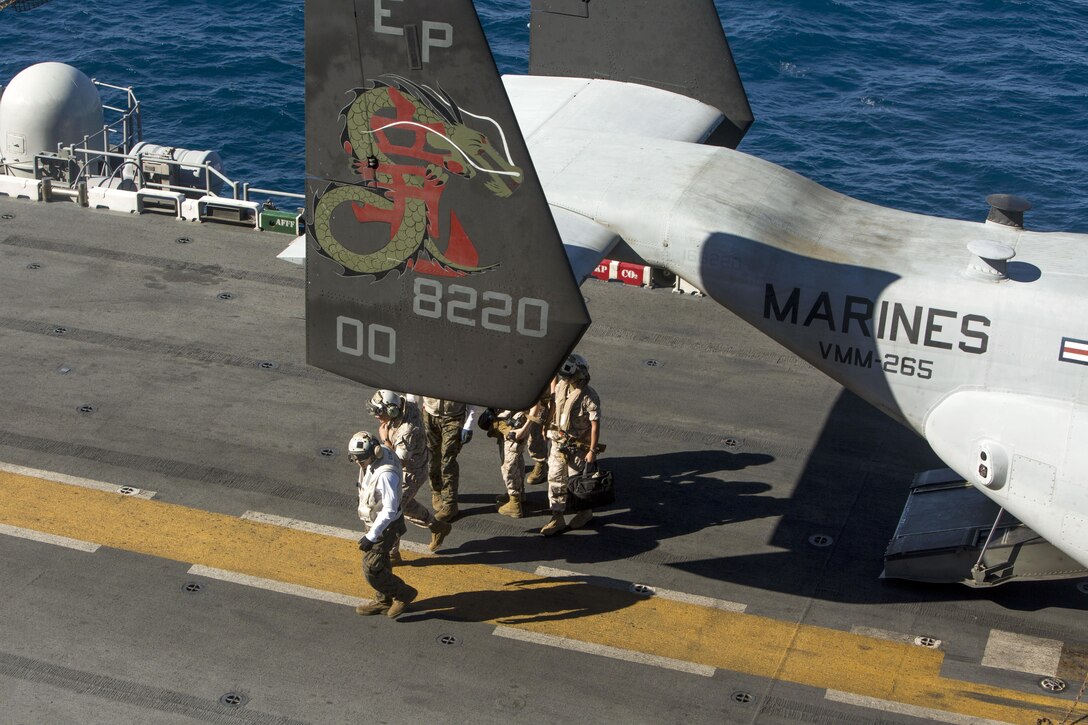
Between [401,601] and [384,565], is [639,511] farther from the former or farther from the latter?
[384,565]

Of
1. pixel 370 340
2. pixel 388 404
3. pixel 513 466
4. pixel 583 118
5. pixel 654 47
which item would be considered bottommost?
pixel 513 466

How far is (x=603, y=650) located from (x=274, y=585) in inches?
156

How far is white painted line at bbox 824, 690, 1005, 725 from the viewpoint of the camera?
12.9 meters

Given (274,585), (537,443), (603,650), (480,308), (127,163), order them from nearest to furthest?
(480,308)
(603,650)
(274,585)
(537,443)
(127,163)

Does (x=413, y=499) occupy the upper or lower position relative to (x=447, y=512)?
upper

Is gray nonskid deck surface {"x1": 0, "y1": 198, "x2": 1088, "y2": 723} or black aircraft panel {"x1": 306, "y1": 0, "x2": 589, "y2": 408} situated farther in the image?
gray nonskid deck surface {"x1": 0, "y1": 198, "x2": 1088, "y2": 723}

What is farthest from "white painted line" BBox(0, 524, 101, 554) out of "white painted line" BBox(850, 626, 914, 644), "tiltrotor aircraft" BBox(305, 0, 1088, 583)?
"white painted line" BBox(850, 626, 914, 644)

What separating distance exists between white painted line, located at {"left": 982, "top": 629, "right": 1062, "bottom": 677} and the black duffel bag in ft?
16.3

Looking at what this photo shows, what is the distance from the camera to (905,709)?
13000 mm

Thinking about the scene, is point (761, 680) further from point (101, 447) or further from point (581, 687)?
point (101, 447)

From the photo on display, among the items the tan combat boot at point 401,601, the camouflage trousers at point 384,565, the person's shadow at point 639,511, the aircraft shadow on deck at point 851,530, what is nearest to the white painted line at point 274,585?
the tan combat boot at point 401,601

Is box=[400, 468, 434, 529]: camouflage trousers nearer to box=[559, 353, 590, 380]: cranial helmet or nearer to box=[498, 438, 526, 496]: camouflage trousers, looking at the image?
box=[498, 438, 526, 496]: camouflage trousers

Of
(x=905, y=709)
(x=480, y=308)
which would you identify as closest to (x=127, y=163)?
(x=480, y=308)

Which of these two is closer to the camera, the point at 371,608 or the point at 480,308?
the point at 480,308
